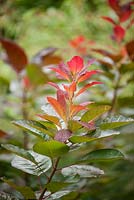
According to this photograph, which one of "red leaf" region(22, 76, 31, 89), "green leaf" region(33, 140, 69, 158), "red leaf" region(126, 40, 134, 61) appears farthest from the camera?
"red leaf" region(22, 76, 31, 89)

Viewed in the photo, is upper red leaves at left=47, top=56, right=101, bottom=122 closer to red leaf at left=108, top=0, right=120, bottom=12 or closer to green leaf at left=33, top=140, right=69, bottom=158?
green leaf at left=33, top=140, right=69, bottom=158

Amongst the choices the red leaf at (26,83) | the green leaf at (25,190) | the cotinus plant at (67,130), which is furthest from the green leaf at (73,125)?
the red leaf at (26,83)

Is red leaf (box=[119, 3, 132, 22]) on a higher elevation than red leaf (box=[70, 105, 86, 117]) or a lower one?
higher

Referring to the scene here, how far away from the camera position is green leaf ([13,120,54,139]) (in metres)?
0.66

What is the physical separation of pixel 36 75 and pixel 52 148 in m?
0.55

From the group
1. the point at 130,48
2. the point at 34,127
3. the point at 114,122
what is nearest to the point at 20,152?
the point at 34,127

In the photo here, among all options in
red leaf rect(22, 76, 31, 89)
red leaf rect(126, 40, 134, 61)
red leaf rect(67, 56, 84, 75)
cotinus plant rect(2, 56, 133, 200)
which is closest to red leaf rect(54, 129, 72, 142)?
cotinus plant rect(2, 56, 133, 200)

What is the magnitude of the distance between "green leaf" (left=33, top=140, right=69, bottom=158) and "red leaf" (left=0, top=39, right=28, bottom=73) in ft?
1.72

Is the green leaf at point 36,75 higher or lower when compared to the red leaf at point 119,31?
lower

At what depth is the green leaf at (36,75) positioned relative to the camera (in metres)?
1.15

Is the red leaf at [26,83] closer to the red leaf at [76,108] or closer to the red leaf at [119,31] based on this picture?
the red leaf at [119,31]

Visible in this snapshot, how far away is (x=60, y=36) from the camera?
3674 millimetres

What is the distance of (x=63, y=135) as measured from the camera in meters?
0.65

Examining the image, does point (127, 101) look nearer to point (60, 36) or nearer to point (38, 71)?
point (38, 71)
